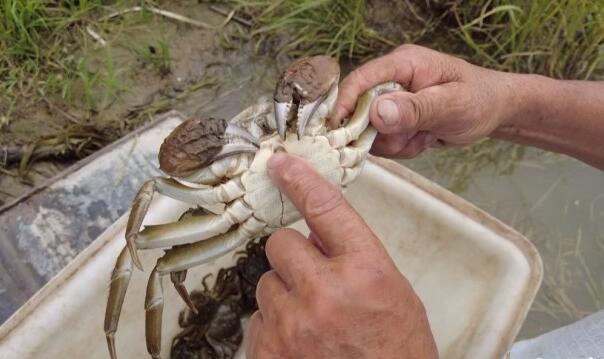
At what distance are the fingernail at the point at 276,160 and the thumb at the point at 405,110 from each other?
27 cm

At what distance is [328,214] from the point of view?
1183 millimetres

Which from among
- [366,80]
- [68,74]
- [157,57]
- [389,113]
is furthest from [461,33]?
[68,74]

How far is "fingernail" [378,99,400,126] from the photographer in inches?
55.3

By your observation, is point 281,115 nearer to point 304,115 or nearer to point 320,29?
point 304,115

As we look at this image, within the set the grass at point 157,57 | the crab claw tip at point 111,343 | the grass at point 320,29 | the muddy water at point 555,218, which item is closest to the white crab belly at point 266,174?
the crab claw tip at point 111,343

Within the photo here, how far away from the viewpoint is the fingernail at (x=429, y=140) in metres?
1.79

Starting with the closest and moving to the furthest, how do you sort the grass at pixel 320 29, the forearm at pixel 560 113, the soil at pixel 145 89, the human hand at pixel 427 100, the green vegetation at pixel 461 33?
1. the human hand at pixel 427 100
2. the forearm at pixel 560 113
3. the soil at pixel 145 89
4. the green vegetation at pixel 461 33
5. the grass at pixel 320 29

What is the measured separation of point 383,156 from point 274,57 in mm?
1241

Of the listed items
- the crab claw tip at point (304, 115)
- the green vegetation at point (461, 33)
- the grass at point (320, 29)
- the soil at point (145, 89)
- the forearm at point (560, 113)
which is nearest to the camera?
the crab claw tip at point (304, 115)

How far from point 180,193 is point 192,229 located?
82 mm

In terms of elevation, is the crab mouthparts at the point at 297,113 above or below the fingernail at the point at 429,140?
above

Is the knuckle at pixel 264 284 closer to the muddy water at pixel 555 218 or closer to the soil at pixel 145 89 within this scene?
the muddy water at pixel 555 218

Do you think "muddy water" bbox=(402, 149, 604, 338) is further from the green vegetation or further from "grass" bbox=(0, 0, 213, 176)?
"grass" bbox=(0, 0, 213, 176)

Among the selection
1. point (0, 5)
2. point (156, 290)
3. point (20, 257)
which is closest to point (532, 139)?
point (156, 290)
